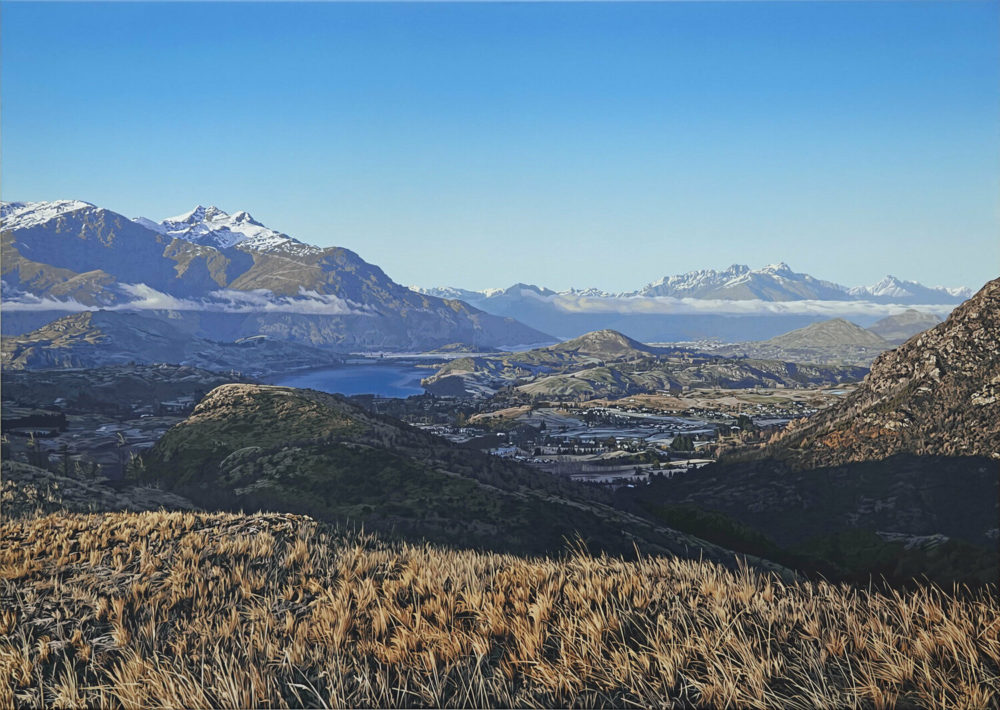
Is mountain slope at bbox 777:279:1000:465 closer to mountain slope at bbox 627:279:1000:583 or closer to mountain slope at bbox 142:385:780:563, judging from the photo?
mountain slope at bbox 627:279:1000:583

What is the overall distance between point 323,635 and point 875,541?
58418 millimetres

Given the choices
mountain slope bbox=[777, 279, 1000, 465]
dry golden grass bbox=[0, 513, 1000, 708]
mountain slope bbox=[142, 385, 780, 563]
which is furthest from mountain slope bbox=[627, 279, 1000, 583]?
dry golden grass bbox=[0, 513, 1000, 708]

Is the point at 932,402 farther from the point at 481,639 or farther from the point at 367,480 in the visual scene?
the point at 481,639

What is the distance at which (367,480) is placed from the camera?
7212cm

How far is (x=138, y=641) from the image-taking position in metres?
9.50

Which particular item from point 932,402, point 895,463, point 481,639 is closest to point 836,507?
point 895,463

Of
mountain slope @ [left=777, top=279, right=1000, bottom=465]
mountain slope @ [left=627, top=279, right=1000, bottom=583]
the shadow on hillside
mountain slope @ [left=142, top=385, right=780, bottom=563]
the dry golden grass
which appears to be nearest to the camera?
the dry golden grass

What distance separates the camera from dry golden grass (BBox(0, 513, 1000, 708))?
737cm

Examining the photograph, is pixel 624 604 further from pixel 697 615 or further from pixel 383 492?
pixel 383 492

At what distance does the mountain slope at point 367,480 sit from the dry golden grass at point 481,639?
117 feet

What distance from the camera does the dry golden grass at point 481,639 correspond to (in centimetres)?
737

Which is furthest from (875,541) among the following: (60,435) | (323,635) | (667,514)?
(60,435)

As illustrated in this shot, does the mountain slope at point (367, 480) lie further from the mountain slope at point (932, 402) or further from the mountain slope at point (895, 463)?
the mountain slope at point (932, 402)

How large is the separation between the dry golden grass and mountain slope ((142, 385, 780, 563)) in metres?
35.6
